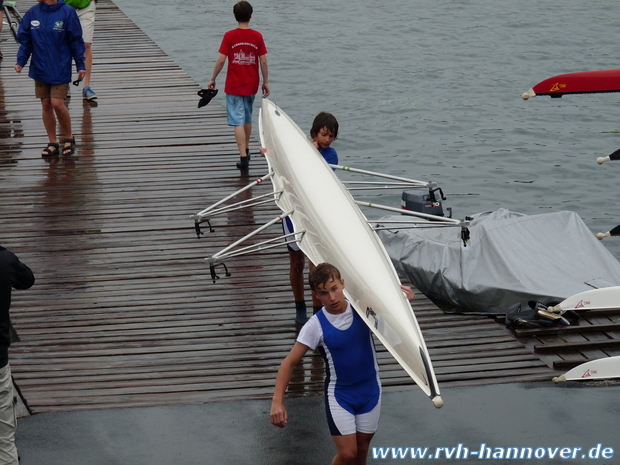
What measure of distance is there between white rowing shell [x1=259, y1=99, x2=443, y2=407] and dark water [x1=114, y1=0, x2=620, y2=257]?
22.9 feet

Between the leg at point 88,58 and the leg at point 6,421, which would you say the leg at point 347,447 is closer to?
the leg at point 6,421

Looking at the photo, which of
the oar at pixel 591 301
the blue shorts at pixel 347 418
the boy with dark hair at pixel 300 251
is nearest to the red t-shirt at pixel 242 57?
the boy with dark hair at pixel 300 251

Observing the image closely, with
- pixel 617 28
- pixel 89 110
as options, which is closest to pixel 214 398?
pixel 89 110

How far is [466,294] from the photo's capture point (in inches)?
363

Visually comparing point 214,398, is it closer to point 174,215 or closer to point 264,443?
point 264,443

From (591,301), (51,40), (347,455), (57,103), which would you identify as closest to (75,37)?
(51,40)

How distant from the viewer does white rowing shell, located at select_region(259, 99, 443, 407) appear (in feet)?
17.4

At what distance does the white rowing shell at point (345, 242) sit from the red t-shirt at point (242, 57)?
1468mm

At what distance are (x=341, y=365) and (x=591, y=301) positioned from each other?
11.1 ft

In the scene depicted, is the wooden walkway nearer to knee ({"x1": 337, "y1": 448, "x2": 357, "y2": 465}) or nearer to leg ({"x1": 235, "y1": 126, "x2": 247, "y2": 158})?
leg ({"x1": 235, "y1": 126, "x2": 247, "y2": 158})

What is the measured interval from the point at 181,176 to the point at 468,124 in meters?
9.66

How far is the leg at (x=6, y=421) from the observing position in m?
5.17

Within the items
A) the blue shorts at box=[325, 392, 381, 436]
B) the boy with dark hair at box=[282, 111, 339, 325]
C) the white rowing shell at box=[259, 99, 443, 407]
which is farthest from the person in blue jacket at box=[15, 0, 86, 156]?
the blue shorts at box=[325, 392, 381, 436]

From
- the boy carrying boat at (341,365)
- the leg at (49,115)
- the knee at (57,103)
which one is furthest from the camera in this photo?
the leg at (49,115)
